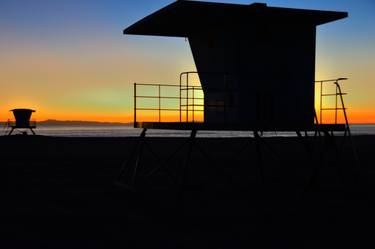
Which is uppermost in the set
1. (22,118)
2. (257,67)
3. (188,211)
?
(257,67)

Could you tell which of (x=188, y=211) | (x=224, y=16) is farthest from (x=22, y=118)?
(x=188, y=211)

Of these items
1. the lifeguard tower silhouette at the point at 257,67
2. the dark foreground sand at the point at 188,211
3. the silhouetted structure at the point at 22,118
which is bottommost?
the silhouetted structure at the point at 22,118

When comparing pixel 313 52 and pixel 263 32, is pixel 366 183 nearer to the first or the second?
pixel 313 52

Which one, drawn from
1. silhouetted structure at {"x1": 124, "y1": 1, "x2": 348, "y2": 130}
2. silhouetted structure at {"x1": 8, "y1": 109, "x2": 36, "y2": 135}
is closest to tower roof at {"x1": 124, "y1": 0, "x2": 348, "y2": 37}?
silhouetted structure at {"x1": 124, "y1": 1, "x2": 348, "y2": 130}

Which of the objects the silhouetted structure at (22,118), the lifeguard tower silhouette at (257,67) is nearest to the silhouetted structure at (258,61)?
the lifeguard tower silhouette at (257,67)

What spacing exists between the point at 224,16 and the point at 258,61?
1.67 meters

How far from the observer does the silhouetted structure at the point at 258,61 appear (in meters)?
14.8

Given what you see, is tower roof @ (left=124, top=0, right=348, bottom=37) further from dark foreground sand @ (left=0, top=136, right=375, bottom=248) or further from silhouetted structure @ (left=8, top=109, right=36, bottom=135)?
silhouetted structure @ (left=8, top=109, right=36, bottom=135)

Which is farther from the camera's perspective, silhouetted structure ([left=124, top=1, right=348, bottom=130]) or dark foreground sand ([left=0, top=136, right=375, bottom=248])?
silhouetted structure ([left=124, top=1, right=348, bottom=130])

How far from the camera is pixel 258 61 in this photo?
49.5 feet

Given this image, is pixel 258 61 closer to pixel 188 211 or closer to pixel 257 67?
pixel 257 67

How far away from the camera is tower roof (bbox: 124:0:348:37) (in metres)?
14.1

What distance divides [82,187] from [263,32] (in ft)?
25.1

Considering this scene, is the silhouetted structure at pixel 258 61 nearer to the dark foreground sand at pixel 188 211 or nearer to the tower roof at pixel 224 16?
the tower roof at pixel 224 16
